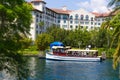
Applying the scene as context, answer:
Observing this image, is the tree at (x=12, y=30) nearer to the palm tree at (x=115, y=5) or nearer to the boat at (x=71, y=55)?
the palm tree at (x=115, y=5)

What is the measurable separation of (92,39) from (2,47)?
123m

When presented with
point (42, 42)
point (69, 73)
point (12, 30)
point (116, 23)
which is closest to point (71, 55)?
point (42, 42)

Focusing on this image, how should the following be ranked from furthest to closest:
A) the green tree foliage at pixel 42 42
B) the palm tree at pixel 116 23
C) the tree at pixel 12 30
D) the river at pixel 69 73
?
the green tree foliage at pixel 42 42, the river at pixel 69 73, the tree at pixel 12 30, the palm tree at pixel 116 23

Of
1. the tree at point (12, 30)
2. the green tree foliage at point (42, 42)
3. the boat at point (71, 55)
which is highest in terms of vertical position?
the tree at point (12, 30)

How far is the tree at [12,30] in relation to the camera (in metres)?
19.4

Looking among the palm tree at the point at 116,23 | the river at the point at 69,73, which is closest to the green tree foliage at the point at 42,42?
the river at the point at 69,73

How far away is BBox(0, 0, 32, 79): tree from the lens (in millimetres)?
19417

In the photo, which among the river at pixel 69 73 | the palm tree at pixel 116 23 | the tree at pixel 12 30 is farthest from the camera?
the river at pixel 69 73

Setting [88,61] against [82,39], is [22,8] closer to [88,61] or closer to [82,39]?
[88,61]

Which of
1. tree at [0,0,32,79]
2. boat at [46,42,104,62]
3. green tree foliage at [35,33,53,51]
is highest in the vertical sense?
tree at [0,0,32,79]

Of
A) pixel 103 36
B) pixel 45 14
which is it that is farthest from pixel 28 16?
pixel 45 14

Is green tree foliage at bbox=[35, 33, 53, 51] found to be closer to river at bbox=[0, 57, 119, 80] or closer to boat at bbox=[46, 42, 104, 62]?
boat at bbox=[46, 42, 104, 62]

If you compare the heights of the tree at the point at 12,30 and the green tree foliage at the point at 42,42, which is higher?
the tree at the point at 12,30

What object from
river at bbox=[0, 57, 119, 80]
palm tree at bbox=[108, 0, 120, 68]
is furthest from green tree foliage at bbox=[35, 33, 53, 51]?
palm tree at bbox=[108, 0, 120, 68]
